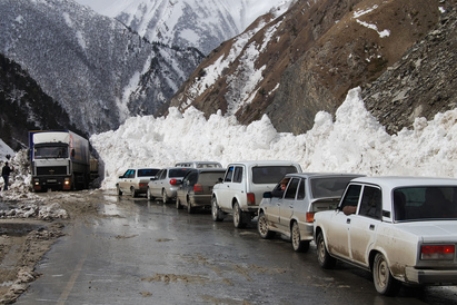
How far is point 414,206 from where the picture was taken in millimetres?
7773

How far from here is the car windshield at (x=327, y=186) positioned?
451 inches

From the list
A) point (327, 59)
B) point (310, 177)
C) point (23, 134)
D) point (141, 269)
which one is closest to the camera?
point (141, 269)

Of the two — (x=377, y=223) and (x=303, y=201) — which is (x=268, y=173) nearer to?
(x=303, y=201)

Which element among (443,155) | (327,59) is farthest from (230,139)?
(443,155)

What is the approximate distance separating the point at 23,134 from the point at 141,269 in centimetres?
11263

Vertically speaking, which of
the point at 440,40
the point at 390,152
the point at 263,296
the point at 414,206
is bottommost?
the point at 263,296

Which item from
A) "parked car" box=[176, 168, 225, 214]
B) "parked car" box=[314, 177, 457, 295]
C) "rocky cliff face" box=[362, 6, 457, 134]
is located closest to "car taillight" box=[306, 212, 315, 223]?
"parked car" box=[314, 177, 457, 295]

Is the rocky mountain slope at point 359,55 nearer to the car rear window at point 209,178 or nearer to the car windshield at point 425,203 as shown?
the car rear window at point 209,178

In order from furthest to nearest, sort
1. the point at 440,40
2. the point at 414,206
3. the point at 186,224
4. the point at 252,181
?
the point at 440,40, the point at 186,224, the point at 252,181, the point at 414,206

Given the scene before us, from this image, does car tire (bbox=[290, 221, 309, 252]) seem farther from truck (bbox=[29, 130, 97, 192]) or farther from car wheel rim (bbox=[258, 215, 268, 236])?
truck (bbox=[29, 130, 97, 192])

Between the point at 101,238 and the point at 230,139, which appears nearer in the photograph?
the point at 101,238

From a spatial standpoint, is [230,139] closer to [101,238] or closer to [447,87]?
[447,87]

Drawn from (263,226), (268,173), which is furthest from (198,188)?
(263,226)

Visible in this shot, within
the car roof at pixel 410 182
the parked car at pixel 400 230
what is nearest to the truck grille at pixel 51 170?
the parked car at pixel 400 230
